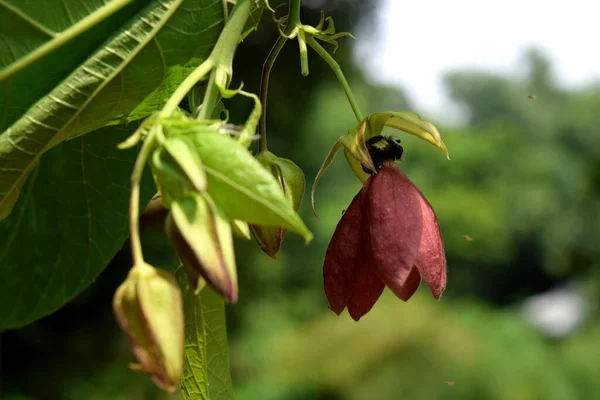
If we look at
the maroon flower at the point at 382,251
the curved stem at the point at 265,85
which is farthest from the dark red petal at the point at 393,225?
the curved stem at the point at 265,85

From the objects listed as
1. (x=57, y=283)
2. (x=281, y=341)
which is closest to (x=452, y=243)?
(x=281, y=341)

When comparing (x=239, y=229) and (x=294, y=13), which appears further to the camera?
(x=294, y=13)

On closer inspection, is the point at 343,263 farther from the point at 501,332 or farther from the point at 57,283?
the point at 501,332

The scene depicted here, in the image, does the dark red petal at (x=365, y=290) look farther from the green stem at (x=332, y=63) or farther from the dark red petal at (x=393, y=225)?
the green stem at (x=332, y=63)

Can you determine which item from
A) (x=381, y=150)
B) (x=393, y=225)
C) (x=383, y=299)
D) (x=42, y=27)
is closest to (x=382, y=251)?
(x=393, y=225)

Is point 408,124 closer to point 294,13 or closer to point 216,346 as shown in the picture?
point 294,13

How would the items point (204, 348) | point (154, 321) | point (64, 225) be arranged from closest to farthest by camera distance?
point (154, 321), point (204, 348), point (64, 225)

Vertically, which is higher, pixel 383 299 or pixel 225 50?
pixel 225 50
